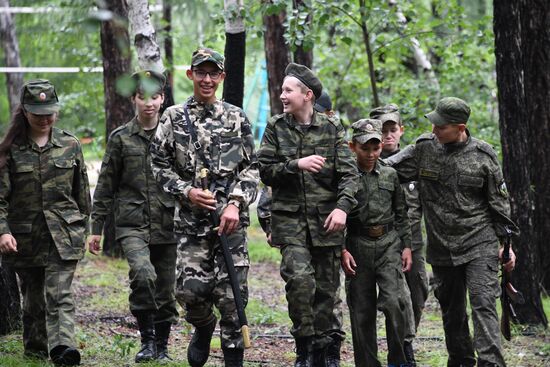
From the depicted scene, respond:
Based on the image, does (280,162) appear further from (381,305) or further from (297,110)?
(381,305)

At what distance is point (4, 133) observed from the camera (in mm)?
7078

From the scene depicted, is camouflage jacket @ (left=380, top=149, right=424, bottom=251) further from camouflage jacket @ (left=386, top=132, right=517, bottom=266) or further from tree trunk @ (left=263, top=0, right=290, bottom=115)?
tree trunk @ (left=263, top=0, right=290, bottom=115)

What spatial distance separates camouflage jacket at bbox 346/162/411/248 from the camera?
7.02 m

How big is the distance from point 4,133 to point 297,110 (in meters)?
2.25

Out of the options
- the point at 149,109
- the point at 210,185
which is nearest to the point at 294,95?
the point at 210,185

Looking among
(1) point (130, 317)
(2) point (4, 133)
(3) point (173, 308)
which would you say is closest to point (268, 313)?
(1) point (130, 317)

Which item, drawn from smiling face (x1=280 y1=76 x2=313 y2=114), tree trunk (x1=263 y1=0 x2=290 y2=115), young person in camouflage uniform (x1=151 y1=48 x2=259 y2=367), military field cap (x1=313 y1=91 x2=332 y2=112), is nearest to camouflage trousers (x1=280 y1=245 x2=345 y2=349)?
young person in camouflage uniform (x1=151 y1=48 x2=259 y2=367)

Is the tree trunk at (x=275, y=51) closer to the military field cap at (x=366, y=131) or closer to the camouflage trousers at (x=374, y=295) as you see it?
the military field cap at (x=366, y=131)

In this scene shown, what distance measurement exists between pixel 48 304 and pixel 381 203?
2.69m

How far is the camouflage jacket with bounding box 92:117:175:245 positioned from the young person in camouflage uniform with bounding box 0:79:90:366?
0.95 ft

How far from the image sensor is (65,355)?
7008 mm

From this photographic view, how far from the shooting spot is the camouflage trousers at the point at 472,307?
6.91 meters

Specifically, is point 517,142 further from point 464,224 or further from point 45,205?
point 45,205

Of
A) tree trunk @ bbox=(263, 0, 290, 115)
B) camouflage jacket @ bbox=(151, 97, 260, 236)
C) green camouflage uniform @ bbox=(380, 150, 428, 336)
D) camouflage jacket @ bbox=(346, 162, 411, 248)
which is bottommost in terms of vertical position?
green camouflage uniform @ bbox=(380, 150, 428, 336)
